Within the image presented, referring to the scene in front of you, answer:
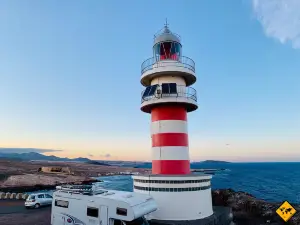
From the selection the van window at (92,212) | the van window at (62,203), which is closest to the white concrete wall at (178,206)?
the van window at (92,212)

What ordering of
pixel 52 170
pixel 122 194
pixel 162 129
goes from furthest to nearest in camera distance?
1. pixel 52 170
2. pixel 162 129
3. pixel 122 194

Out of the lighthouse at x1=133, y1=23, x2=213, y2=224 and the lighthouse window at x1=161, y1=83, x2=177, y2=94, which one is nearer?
the lighthouse at x1=133, y1=23, x2=213, y2=224

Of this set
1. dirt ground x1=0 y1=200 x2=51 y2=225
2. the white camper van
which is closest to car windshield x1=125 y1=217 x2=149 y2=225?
the white camper van

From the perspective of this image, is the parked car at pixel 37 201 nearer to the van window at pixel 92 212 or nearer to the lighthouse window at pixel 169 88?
the van window at pixel 92 212

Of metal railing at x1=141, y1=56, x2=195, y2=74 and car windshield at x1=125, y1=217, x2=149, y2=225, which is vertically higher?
metal railing at x1=141, y1=56, x2=195, y2=74

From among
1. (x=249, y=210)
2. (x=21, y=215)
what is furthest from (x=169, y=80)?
(x=249, y=210)

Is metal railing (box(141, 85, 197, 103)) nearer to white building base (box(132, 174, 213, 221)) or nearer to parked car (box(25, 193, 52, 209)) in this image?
white building base (box(132, 174, 213, 221))

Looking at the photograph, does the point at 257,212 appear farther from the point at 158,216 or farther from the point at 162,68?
the point at 162,68

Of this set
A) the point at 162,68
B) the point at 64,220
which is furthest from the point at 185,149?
the point at 64,220
